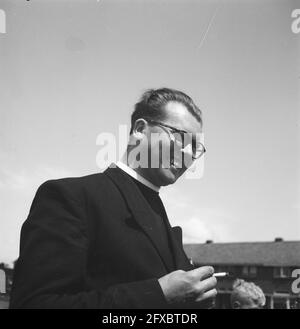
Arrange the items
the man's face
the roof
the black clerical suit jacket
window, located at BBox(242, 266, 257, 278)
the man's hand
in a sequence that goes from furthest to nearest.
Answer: the roof, window, located at BBox(242, 266, 257, 278), the man's face, the man's hand, the black clerical suit jacket

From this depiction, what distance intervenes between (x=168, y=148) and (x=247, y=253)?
23718 mm

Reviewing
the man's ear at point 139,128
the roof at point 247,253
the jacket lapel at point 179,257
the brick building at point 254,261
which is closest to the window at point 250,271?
the brick building at point 254,261

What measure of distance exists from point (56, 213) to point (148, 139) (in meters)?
0.71

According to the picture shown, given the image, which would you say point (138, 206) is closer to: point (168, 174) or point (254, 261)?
point (168, 174)

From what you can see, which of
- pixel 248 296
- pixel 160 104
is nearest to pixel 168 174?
pixel 160 104

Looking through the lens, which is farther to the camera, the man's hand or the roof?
the roof

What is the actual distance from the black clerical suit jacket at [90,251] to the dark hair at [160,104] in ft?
1.49

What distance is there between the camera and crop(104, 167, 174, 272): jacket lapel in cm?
196

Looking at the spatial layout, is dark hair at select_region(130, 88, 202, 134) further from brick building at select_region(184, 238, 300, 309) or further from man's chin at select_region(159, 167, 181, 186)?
brick building at select_region(184, 238, 300, 309)

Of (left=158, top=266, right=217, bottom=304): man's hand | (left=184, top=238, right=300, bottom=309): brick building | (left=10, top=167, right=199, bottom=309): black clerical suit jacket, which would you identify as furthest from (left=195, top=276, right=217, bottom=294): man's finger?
(left=184, top=238, right=300, bottom=309): brick building

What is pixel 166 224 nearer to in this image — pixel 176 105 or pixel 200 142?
pixel 200 142

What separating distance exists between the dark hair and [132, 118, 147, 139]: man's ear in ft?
0.17

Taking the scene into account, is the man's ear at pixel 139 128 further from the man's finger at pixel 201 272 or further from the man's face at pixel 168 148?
the man's finger at pixel 201 272

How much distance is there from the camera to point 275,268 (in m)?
20.7
